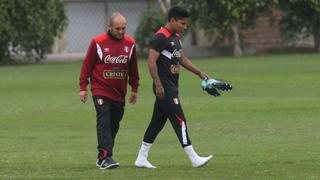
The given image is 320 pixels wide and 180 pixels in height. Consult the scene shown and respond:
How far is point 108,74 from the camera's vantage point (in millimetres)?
12359

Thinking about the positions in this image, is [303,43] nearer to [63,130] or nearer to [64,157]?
[63,130]

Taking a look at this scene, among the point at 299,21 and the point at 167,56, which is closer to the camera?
the point at 167,56

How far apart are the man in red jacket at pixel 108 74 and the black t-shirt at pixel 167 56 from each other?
0.45 m

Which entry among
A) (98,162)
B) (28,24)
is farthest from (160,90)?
(28,24)

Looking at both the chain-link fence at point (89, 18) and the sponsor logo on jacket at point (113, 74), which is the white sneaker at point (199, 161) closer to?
the sponsor logo on jacket at point (113, 74)

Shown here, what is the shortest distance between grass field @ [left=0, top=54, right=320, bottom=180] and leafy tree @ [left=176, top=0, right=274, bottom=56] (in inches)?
526

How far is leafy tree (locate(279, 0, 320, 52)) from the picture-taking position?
48531 millimetres

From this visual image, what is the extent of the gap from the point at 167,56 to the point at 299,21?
125 ft

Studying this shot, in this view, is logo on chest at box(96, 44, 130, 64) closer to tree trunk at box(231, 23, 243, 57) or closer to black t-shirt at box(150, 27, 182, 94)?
black t-shirt at box(150, 27, 182, 94)

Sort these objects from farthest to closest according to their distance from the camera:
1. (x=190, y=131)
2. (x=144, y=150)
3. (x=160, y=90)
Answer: (x=190, y=131) → (x=144, y=150) → (x=160, y=90)

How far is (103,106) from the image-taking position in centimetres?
1229

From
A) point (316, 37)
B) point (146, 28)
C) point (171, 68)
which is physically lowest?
point (316, 37)

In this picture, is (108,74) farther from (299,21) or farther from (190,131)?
(299,21)

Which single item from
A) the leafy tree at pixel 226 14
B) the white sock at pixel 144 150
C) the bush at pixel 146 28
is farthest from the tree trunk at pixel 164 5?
the white sock at pixel 144 150
